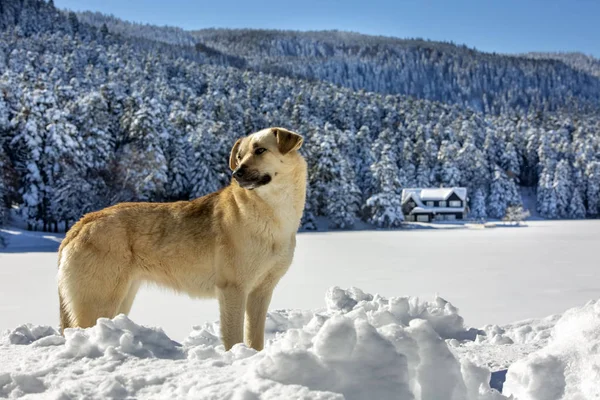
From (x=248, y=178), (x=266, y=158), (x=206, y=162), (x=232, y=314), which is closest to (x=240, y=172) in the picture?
(x=248, y=178)

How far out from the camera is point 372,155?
68.3m

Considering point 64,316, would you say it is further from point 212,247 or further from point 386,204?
point 386,204

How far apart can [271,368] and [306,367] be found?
0.54 feet

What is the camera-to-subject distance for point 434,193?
232 feet

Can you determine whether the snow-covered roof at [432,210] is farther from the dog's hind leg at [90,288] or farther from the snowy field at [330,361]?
the dog's hind leg at [90,288]

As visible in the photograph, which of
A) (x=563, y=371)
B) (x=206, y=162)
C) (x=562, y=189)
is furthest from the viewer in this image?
(x=562, y=189)

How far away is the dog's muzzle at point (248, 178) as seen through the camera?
13.7 feet

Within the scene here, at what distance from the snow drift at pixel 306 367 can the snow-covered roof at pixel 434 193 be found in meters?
67.7

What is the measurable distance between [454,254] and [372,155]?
50.0m

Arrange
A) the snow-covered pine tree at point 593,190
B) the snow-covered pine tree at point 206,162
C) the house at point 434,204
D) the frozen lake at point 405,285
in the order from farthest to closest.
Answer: the snow-covered pine tree at point 593,190 → the house at point 434,204 → the snow-covered pine tree at point 206,162 → the frozen lake at point 405,285

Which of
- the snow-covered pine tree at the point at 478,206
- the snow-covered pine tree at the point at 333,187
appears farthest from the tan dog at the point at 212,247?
the snow-covered pine tree at the point at 478,206

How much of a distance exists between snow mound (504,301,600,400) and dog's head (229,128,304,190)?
2.28m

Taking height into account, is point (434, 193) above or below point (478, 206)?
above

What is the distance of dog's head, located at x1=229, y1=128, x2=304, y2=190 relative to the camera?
4.22 metres
